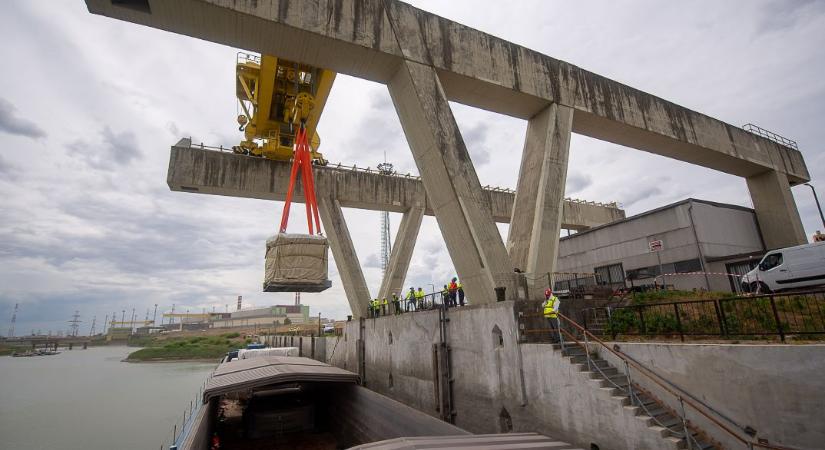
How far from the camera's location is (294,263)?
11.9 meters

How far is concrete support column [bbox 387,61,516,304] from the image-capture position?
11125 mm

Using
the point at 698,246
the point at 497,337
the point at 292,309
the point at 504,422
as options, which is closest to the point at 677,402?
the point at 504,422

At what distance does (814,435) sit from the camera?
18.6 feet

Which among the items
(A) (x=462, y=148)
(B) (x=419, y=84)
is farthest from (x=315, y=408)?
(B) (x=419, y=84)

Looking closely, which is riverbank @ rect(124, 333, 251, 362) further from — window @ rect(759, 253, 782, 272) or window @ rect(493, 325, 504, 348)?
window @ rect(759, 253, 782, 272)

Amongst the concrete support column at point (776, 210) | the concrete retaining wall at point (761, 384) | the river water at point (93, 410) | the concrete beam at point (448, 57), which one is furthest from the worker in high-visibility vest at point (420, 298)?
the concrete support column at point (776, 210)

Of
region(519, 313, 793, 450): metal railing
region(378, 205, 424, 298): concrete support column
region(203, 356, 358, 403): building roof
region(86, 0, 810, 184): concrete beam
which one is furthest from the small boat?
region(86, 0, 810, 184): concrete beam

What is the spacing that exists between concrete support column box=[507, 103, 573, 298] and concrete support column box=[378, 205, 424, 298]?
10.6m

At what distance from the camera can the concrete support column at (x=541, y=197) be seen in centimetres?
1249

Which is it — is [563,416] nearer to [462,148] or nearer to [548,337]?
[548,337]

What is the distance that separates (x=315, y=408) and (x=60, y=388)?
38.6 metres

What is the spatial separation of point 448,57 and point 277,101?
12.0 m

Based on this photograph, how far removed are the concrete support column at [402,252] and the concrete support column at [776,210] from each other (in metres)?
18.9

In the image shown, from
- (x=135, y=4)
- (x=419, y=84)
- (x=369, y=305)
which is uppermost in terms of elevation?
(x=135, y=4)
